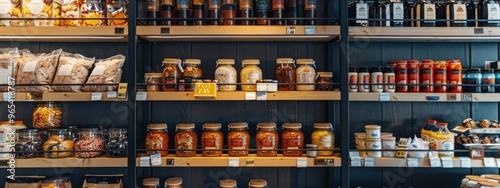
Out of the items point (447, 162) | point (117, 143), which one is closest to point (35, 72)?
point (117, 143)

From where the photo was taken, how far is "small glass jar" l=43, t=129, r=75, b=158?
2043 millimetres

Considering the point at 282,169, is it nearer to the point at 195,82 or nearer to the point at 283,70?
the point at 283,70

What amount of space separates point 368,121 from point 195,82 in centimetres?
120

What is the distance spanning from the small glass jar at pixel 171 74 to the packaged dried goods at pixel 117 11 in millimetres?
341

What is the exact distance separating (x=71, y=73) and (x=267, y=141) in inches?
46.3

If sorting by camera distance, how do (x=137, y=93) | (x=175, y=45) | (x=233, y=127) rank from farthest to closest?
(x=175, y=45) < (x=233, y=127) < (x=137, y=93)

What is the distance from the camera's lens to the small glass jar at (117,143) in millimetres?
2070

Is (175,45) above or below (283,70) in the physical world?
above

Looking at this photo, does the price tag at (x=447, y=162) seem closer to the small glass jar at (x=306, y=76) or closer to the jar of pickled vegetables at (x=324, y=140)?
the jar of pickled vegetables at (x=324, y=140)

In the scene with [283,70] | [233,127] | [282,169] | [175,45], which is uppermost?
[175,45]

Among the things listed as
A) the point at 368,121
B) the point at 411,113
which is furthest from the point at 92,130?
the point at 411,113

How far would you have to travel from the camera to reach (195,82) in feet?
6.78

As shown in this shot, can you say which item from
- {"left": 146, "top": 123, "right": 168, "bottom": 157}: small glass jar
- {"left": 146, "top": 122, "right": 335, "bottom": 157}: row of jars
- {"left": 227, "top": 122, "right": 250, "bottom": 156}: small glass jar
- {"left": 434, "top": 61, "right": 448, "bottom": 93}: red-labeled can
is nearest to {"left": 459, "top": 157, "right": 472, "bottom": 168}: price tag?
{"left": 434, "top": 61, "right": 448, "bottom": 93}: red-labeled can

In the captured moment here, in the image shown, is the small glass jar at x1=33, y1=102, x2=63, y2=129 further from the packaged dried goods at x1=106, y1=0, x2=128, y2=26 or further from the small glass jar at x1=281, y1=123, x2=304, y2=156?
the small glass jar at x1=281, y1=123, x2=304, y2=156
